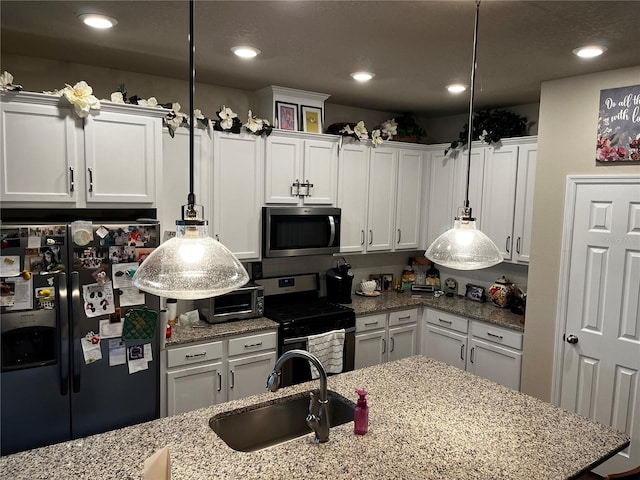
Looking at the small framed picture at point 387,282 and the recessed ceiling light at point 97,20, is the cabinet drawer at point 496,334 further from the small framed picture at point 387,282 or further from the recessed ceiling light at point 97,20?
the recessed ceiling light at point 97,20

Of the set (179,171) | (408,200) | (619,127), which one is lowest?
(408,200)

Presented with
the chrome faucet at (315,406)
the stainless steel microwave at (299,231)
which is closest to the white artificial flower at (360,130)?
the stainless steel microwave at (299,231)

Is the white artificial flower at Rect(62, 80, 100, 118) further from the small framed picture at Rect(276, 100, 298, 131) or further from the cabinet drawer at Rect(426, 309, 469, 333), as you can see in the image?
the cabinet drawer at Rect(426, 309, 469, 333)

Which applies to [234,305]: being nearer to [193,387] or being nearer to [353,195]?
[193,387]

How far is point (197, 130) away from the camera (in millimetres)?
3352

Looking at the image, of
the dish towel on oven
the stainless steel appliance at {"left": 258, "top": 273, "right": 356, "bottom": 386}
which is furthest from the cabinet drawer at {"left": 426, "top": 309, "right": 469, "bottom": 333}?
the dish towel on oven

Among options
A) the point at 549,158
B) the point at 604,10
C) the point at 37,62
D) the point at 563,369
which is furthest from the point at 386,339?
the point at 37,62

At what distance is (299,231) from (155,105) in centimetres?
148

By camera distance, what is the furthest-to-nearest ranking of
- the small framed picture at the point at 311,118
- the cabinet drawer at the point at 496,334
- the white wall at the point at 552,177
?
the small framed picture at the point at 311,118
the cabinet drawer at the point at 496,334
the white wall at the point at 552,177

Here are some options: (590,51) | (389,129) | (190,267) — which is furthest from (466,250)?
A: (389,129)

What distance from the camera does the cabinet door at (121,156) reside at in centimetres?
275

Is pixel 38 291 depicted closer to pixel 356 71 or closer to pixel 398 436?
pixel 398 436

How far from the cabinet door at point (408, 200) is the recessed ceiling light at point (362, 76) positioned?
1.26 meters

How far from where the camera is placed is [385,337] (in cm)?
420
